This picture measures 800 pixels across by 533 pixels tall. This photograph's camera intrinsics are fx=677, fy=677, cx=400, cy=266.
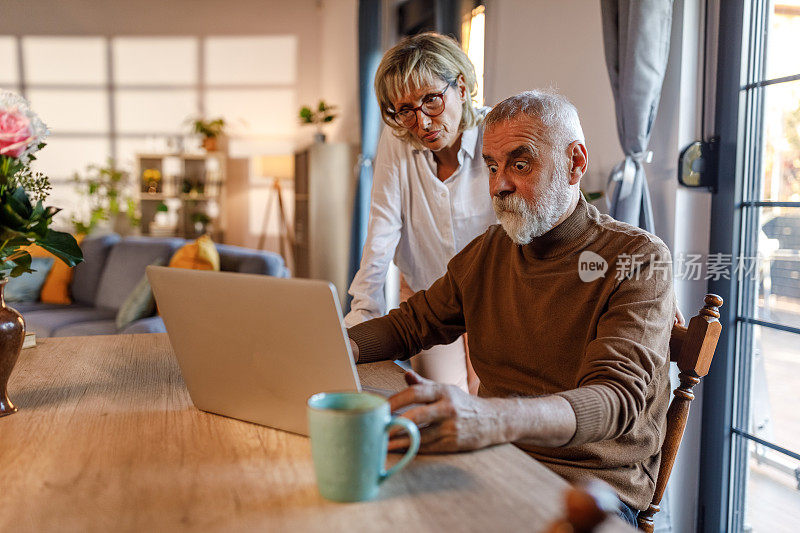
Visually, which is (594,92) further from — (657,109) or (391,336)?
(391,336)

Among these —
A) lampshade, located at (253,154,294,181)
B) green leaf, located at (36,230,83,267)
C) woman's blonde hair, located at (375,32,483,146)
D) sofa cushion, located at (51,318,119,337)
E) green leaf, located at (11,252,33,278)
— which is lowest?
sofa cushion, located at (51,318,119,337)

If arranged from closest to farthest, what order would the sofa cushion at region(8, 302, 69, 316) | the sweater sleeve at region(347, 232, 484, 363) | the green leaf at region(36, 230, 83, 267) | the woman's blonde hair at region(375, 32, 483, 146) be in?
the green leaf at region(36, 230, 83, 267) → the sweater sleeve at region(347, 232, 484, 363) → the woman's blonde hair at region(375, 32, 483, 146) → the sofa cushion at region(8, 302, 69, 316)

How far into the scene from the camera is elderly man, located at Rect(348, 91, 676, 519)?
3.51 feet

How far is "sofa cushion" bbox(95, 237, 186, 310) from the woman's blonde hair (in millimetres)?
2919

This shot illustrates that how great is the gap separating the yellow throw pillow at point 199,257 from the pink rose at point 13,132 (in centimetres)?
284

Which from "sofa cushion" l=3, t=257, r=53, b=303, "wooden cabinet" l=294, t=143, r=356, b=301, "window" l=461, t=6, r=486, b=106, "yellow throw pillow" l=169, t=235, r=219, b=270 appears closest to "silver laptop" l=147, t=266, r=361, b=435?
"window" l=461, t=6, r=486, b=106

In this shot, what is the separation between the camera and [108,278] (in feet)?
15.1

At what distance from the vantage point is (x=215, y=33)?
6.86 metres

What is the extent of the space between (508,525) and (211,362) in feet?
1.71

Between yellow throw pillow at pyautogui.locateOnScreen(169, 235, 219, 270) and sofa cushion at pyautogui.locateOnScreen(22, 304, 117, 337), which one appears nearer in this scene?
yellow throw pillow at pyautogui.locateOnScreen(169, 235, 219, 270)

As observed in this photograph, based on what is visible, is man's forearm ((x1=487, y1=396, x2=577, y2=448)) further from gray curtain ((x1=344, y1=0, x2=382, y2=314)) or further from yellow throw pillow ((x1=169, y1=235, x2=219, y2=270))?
gray curtain ((x1=344, y1=0, x2=382, y2=314))

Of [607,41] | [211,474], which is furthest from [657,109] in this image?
[211,474]

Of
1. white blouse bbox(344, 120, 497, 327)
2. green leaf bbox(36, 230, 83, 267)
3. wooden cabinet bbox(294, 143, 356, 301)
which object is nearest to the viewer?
green leaf bbox(36, 230, 83, 267)

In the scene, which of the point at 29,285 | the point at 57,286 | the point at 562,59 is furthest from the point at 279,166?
the point at 562,59
